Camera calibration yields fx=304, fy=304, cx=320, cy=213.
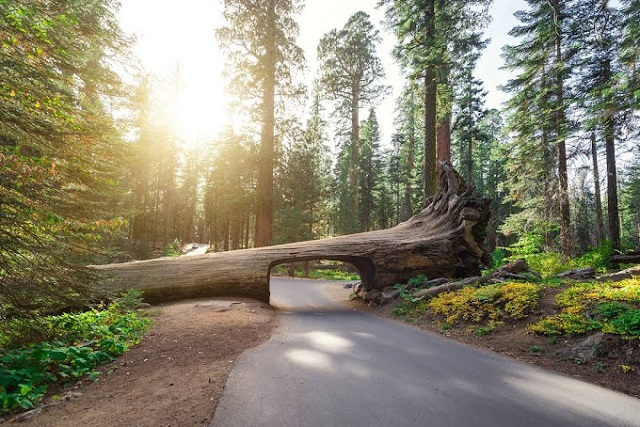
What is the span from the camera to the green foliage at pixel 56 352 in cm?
350

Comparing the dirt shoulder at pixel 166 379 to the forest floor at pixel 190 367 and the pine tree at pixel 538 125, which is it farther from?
the pine tree at pixel 538 125

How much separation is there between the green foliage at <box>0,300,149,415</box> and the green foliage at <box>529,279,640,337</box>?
25.0 feet

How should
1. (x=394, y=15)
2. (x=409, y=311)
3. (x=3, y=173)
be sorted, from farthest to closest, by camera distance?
(x=394, y=15)
(x=409, y=311)
(x=3, y=173)

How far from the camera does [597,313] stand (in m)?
5.52

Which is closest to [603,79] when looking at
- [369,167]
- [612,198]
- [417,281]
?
[612,198]

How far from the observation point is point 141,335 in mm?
5934

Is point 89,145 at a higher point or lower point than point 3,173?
higher

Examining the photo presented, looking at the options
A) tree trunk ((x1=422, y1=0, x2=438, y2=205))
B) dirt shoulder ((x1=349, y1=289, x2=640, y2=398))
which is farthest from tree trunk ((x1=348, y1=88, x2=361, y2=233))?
dirt shoulder ((x1=349, y1=289, x2=640, y2=398))

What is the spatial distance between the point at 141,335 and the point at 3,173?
141 inches

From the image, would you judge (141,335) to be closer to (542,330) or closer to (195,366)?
(195,366)

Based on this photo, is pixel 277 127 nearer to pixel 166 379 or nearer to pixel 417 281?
pixel 417 281

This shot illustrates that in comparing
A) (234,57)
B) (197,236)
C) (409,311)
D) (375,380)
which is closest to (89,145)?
(375,380)

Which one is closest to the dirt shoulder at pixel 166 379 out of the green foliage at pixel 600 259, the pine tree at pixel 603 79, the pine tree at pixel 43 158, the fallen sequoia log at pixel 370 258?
the pine tree at pixel 43 158

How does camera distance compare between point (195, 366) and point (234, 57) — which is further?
point (234, 57)
